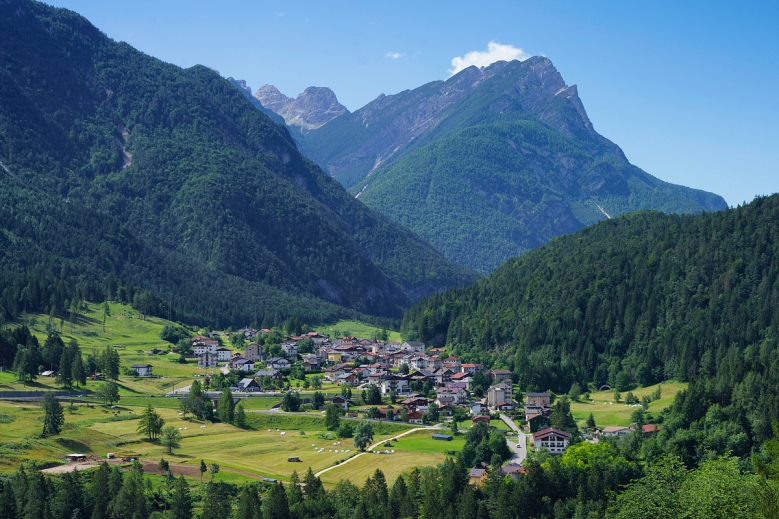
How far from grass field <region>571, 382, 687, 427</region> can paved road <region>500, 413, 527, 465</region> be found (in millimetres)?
8792

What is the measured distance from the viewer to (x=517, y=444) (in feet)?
397

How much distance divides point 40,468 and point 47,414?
15.2 metres

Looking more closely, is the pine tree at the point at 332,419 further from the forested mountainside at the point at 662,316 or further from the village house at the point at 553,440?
the forested mountainside at the point at 662,316

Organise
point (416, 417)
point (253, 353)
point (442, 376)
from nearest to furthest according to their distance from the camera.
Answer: point (416, 417), point (442, 376), point (253, 353)

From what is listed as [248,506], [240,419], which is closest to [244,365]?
[240,419]

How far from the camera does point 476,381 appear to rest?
160m

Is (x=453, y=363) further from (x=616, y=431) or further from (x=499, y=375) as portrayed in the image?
(x=616, y=431)

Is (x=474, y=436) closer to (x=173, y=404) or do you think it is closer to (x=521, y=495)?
(x=521, y=495)

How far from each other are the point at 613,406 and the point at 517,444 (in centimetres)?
2868

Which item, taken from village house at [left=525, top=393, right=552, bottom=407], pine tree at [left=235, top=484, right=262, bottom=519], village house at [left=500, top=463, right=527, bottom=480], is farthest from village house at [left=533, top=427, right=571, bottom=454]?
pine tree at [left=235, top=484, right=262, bottom=519]

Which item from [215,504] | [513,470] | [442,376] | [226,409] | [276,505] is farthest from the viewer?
[442,376]

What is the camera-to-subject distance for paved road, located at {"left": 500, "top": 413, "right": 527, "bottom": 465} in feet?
365

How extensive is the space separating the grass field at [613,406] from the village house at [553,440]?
13.8 meters

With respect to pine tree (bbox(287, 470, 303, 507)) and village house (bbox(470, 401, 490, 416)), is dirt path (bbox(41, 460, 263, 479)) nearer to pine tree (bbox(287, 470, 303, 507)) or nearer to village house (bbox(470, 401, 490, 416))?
pine tree (bbox(287, 470, 303, 507))
